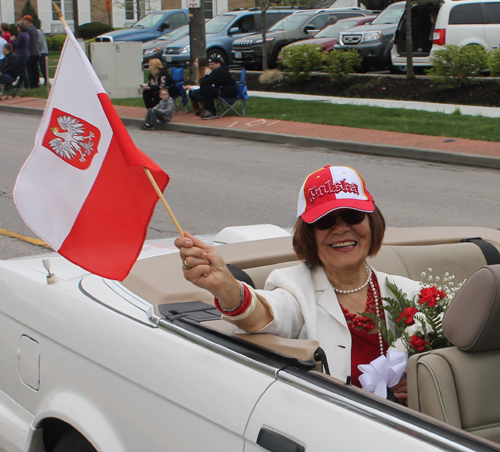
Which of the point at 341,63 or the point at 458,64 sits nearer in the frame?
the point at 458,64

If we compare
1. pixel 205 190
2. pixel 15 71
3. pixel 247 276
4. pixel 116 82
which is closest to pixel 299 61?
pixel 116 82

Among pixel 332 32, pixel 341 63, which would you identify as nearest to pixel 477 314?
pixel 341 63

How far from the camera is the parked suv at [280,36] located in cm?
2306

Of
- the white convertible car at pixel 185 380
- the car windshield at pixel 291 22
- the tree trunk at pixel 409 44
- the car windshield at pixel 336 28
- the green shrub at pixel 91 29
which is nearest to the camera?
→ the white convertible car at pixel 185 380

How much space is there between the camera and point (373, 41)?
2014cm

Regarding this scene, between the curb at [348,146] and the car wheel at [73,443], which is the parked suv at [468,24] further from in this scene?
the car wheel at [73,443]

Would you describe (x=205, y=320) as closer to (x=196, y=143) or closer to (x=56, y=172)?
(x=56, y=172)

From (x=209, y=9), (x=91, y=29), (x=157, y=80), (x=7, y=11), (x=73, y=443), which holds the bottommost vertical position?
(x=73, y=443)

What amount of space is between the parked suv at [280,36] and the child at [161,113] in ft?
27.0

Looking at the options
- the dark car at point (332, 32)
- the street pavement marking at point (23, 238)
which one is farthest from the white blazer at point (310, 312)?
the dark car at point (332, 32)

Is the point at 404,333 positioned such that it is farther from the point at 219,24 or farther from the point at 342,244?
the point at 219,24

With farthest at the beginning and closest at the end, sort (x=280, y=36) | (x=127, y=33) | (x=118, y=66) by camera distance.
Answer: (x=127, y=33) < (x=280, y=36) < (x=118, y=66)

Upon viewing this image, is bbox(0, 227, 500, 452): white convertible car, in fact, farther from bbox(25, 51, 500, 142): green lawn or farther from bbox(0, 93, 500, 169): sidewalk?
bbox(25, 51, 500, 142): green lawn

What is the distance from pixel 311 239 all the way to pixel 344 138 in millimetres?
10610
